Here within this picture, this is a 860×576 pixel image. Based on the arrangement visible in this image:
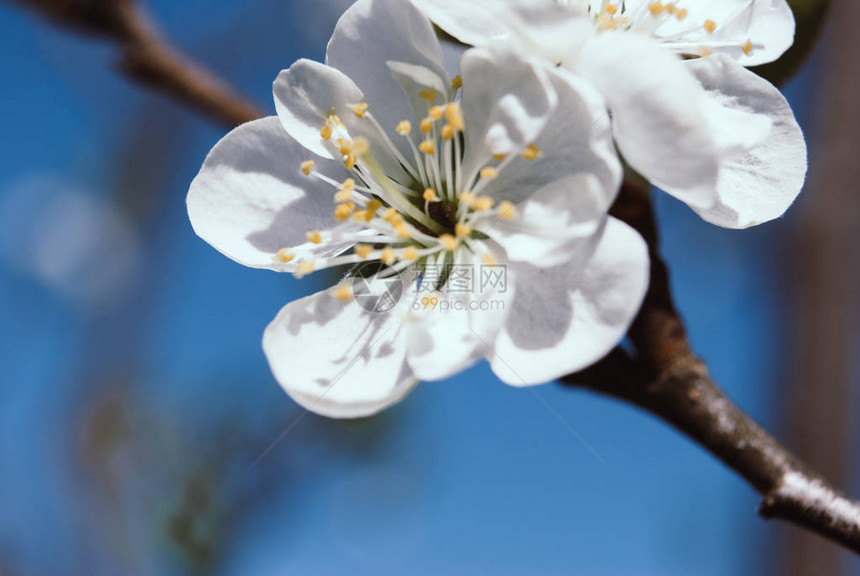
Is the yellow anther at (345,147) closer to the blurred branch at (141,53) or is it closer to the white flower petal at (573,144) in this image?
the white flower petal at (573,144)

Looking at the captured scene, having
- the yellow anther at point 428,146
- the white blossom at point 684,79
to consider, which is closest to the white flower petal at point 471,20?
the white blossom at point 684,79

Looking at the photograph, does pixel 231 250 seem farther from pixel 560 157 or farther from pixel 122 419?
pixel 122 419

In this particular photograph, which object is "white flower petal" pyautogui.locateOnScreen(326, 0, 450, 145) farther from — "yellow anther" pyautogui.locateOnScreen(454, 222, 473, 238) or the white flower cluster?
"yellow anther" pyautogui.locateOnScreen(454, 222, 473, 238)

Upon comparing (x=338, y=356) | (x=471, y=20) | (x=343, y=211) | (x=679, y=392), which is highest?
(x=471, y=20)

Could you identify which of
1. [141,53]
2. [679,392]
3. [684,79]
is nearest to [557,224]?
[684,79]

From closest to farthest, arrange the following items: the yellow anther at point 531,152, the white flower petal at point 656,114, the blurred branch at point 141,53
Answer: the white flower petal at point 656,114 → the yellow anther at point 531,152 → the blurred branch at point 141,53

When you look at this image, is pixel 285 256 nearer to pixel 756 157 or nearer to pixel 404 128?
pixel 404 128
